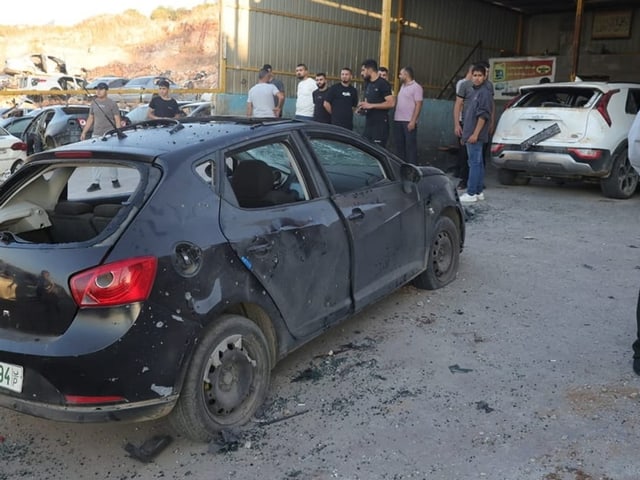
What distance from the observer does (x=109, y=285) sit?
267 centimetres

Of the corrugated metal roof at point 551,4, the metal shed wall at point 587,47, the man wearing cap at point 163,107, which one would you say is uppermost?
the corrugated metal roof at point 551,4

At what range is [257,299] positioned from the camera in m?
3.21

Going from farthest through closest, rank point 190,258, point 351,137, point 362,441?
point 351,137
point 362,441
point 190,258

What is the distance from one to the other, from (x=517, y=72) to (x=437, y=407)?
15966 mm

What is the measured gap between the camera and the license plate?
2.74 metres

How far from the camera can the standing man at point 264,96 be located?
10.8m

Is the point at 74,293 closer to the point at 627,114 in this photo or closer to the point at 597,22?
the point at 627,114

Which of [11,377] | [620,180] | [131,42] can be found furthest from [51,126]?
[131,42]

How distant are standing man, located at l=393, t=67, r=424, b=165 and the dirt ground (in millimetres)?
5647

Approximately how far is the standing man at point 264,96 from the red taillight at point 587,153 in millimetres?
4814

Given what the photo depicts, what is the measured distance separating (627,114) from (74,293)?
8.90m

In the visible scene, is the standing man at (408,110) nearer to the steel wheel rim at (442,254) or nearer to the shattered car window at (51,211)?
the steel wheel rim at (442,254)

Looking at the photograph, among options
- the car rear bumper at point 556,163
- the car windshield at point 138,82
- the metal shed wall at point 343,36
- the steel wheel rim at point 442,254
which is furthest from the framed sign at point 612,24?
the car windshield at point 138,82

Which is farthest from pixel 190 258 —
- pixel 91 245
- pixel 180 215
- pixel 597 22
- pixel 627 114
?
pixel 597 22
